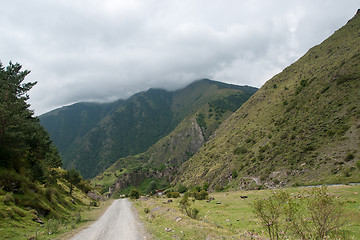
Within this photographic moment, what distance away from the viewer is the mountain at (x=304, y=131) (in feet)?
156

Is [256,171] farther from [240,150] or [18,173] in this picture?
[18,173]

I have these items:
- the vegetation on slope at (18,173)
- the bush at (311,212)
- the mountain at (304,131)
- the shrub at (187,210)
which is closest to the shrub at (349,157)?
the mountain at (304,131)

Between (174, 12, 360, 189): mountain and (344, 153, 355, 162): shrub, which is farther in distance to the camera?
(174, 12, 360, 189): mountain

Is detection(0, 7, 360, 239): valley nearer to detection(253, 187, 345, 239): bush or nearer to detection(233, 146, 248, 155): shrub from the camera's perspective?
detection(253, 187, 345, 239): bush

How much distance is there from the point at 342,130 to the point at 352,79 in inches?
895

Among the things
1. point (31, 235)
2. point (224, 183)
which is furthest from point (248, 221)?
point (224, 183)

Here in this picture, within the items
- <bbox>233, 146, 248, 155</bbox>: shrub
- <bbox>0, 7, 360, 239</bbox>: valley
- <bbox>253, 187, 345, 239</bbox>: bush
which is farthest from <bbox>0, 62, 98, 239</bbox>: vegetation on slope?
<bbox>233, 146, 248, 155</bbox>: shrub

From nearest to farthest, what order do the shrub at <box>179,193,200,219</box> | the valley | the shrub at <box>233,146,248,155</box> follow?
1. the valley
2. the shrub at <box>179,193,200,219</box>
3. the shrub at <box>233,146,248,155</box>

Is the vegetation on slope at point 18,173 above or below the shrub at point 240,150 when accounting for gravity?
above

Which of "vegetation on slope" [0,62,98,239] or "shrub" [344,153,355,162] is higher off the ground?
"vegetation on slope" [0,62,98,239]

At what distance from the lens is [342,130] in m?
49.8

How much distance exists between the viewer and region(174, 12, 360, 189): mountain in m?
47.6

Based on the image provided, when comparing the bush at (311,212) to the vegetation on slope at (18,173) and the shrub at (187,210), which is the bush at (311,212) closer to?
the shrub at (187,210)

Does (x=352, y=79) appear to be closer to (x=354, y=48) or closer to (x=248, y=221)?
(x=354, y=48)
